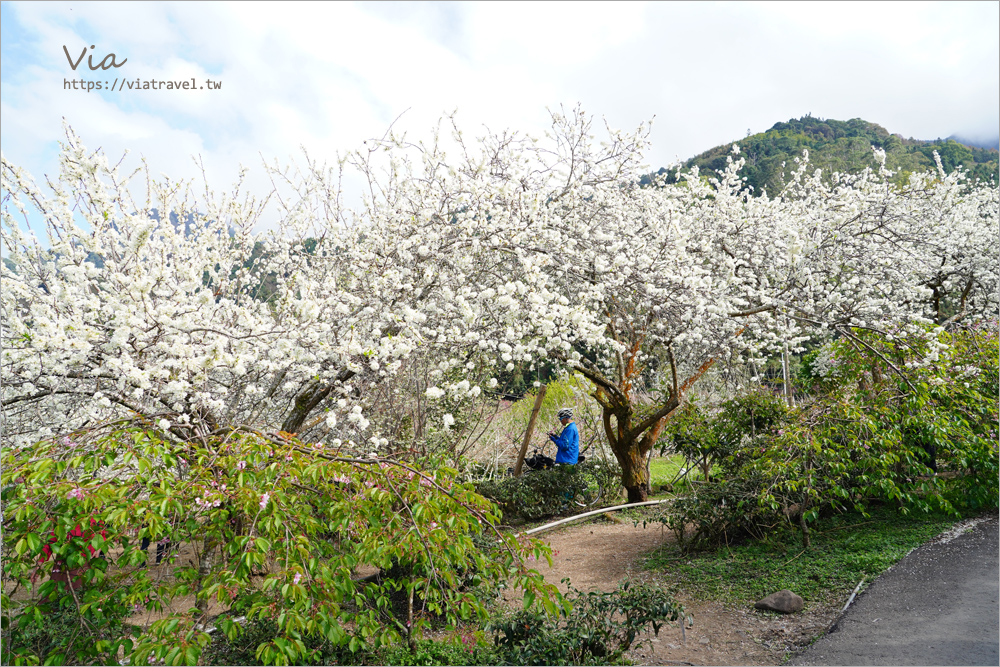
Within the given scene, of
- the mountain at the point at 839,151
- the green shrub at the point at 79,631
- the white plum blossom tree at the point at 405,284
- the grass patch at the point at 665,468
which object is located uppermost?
the mountain at the point at 839,151

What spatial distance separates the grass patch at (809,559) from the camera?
4.46 meters

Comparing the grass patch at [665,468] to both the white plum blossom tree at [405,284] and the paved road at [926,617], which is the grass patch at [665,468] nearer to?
the white plum blossom tree at [405,284]

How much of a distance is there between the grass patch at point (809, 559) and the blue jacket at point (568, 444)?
86.9 inches

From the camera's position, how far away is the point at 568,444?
790 centimetres

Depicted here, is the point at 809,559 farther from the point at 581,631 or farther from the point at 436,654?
the point at 436,654

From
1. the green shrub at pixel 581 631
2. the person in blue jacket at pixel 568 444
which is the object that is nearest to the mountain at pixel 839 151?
→ the person in blue jacket at pixel 568 444

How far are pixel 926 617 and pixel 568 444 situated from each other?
15.3 ft

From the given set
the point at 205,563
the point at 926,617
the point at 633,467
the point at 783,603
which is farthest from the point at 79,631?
the point at 633,467

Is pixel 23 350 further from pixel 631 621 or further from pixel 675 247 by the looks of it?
pixel 675 247

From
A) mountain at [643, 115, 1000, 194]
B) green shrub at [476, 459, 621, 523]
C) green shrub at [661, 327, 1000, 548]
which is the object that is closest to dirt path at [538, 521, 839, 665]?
green shrub at [661, 327, 1000, 548]

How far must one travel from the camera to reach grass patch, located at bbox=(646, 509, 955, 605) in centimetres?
446

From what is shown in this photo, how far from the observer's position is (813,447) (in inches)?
187

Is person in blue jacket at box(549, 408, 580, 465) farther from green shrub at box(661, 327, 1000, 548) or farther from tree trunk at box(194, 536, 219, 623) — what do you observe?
tree trunk at box(194, 536, 219, 623)

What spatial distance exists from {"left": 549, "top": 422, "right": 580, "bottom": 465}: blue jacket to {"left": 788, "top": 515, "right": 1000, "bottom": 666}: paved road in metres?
4.02
